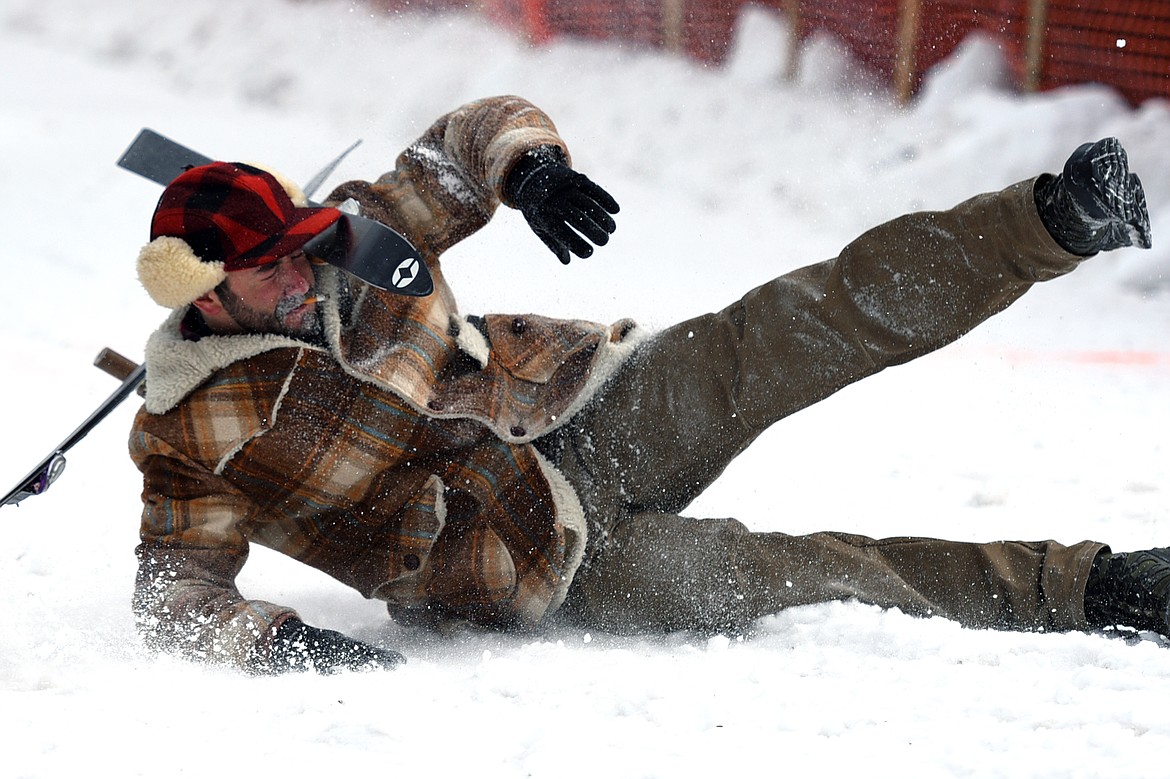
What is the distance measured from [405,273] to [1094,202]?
106cm

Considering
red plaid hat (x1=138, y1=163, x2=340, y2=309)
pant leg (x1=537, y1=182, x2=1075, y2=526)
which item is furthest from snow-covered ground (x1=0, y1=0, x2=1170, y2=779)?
red plaid hat (x1=138, y1=163, x2=340, y2=309)

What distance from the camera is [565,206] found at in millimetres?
2193

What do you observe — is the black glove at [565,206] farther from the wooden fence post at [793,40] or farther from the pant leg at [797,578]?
the wooden fence post at [793,40]

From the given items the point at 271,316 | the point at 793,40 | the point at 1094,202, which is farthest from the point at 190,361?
the point at 793,40

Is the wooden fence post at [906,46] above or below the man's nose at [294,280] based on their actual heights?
above

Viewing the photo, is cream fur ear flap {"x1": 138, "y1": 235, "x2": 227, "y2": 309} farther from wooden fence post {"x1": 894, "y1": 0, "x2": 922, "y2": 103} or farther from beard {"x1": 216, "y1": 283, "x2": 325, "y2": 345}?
wooden fence post {"x1": 894, "y1": 0, "x2": 922, "y2": 103}

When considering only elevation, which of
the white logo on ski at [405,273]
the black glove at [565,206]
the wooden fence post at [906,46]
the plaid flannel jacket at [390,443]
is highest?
the wooden fence post at [906,46]

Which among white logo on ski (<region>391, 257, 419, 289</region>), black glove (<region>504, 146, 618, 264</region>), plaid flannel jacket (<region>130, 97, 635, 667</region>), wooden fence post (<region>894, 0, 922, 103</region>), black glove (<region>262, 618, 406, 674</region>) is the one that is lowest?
black glove (<region>262, 618, 406, 674</region>)

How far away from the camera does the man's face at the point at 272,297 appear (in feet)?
6.81

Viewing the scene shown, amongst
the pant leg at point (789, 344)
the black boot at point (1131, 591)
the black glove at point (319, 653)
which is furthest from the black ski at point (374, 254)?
the black boot at point (1131, 591)

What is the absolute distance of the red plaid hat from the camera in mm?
2000

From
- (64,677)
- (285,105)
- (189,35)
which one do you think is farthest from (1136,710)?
(189,35)

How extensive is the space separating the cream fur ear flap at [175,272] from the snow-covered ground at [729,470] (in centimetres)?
Result: 56

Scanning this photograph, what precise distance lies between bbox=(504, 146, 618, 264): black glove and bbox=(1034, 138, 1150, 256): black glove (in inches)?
27.2
